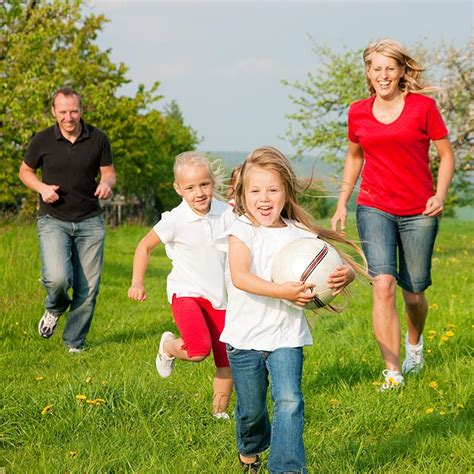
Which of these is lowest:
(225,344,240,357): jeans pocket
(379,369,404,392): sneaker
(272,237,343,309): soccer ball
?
(379,369,404,392): sneaker

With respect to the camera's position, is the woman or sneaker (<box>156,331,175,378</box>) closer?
sneaker (<box>156,331,175,378</box>)

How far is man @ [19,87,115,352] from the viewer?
824cm

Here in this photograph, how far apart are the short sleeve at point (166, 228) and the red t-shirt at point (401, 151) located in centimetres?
153

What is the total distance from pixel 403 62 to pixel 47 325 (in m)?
4.20

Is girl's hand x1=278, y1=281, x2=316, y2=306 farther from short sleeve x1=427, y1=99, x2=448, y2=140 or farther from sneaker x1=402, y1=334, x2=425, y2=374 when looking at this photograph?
sneaker x1=402, y1=334, x2=425, y2=374

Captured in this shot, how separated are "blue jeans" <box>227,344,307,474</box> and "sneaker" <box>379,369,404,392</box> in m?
1.70

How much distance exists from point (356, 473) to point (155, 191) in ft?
212

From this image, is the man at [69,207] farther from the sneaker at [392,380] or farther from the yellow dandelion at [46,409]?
the sneaker at [392,380]

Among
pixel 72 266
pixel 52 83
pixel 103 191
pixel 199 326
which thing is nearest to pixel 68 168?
pixel 103 191

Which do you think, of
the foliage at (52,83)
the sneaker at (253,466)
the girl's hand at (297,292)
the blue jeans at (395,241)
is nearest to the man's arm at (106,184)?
the blue jeans at (395,241)

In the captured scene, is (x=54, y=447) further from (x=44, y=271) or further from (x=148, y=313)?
(x=148, y=313)

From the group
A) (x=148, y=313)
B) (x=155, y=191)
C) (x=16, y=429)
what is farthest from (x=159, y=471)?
(x=155, y=191)

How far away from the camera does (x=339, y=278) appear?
405 cm

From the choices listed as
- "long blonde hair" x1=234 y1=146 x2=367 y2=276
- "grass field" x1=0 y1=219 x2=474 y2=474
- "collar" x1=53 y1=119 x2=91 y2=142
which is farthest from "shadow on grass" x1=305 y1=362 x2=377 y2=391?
"collar" x1=53 y1=119 x2=91 y2=142
